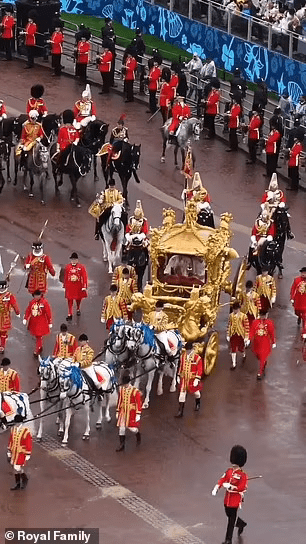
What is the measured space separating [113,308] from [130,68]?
16.6m

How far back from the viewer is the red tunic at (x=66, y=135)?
41.4m

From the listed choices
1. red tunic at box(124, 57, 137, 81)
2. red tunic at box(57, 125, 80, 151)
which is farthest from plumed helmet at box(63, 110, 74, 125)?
red tunic at box(124, 57, 137, 81)

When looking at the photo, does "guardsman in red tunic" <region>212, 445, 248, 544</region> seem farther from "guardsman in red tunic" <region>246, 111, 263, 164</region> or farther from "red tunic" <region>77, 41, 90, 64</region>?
"red tunic" <region>77, 41, 90, 64</region>

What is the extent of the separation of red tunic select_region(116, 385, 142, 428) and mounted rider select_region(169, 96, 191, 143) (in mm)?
14699

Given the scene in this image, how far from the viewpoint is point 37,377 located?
32594 millimetres

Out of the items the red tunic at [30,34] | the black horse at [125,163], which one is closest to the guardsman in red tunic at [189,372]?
the black horse at [125,163]

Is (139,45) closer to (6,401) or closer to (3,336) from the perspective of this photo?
(3,336)

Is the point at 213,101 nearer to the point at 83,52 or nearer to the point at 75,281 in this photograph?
the point at 83,52

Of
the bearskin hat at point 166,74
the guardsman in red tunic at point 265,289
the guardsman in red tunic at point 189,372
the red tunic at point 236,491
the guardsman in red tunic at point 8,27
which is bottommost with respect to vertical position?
the guardsman in red tunic at point 8,27

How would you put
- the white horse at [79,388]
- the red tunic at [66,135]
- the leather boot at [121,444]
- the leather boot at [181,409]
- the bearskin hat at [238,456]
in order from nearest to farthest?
the bearskin hat at [238,456] → the white horse at [79,388] → the leather boot at [121,444] → the leather boot at [181,409] → the red tunic at [66,135]

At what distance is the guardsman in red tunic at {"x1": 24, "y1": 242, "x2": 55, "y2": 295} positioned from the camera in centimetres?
3478

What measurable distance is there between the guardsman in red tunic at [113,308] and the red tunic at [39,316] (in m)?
0.98

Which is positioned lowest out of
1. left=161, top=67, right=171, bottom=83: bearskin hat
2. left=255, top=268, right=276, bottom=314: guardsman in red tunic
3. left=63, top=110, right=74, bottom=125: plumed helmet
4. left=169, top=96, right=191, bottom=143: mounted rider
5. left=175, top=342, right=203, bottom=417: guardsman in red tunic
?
left=161, top=67, right=171, bottom=83: bearskin hat

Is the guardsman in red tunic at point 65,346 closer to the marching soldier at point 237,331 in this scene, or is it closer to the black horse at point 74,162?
the marching soldier at point 237,331
